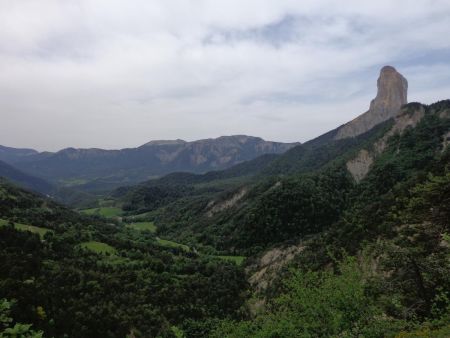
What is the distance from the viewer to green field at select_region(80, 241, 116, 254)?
371 feet

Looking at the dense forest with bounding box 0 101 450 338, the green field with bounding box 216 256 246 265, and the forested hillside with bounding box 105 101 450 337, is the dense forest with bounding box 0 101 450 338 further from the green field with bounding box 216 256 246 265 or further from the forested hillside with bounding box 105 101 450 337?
the green field with bounding box 216 256 246 265

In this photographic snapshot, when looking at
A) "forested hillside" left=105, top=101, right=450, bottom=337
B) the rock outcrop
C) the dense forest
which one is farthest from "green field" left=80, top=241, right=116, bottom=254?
the rock outcrop

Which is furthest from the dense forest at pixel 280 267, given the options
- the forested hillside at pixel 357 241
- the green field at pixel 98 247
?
the green field at pixel 98 247

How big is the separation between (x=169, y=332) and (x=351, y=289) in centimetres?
5216

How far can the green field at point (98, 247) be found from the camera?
371ft

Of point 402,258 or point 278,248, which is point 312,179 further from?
point 402,258

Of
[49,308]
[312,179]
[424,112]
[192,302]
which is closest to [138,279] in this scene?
[192,302]

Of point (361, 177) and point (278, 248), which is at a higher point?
point (361, 177)

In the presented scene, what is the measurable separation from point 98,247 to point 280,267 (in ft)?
187

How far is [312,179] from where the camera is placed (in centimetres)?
18475

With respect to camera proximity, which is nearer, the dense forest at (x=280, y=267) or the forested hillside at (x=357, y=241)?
the forested hillside at (x=357, y=241)

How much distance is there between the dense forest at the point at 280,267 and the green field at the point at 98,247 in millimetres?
725

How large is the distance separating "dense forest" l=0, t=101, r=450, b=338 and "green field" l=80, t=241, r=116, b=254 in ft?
2.38

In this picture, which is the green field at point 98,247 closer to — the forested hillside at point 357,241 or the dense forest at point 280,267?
the dense forest at point 280,267
